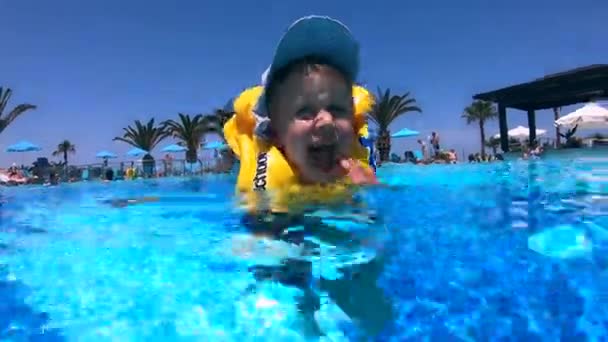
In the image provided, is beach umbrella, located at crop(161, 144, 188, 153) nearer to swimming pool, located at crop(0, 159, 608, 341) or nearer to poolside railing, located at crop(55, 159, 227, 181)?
poolside railing, located at crop(55, 159, 227, 181)

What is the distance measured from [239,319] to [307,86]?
2426 mm

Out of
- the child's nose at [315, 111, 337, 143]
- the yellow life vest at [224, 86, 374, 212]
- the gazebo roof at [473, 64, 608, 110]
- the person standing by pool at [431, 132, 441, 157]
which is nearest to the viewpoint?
the child's nose at [315, 111, 337, 143]

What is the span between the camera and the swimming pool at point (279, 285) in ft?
5.46

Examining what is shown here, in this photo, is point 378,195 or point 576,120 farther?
point 576,120

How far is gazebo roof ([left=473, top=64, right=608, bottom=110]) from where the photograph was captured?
1962 centimetres

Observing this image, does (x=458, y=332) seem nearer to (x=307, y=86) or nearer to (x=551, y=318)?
(x=551, y=318)

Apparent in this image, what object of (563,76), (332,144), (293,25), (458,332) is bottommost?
(458,332)

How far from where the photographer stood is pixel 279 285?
2.06 m

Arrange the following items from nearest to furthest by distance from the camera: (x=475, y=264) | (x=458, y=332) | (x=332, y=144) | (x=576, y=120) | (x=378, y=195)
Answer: (x=458, y=332) → (x=475, y=264) → (x=332, y=144) → (x=378, y=195) → (x=576, y=120)

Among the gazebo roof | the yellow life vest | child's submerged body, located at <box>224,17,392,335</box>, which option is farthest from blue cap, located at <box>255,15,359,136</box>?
the gazebo roof

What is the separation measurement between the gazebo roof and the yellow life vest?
17.3 meters

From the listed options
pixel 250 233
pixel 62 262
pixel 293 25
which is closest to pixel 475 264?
pixel 250 233

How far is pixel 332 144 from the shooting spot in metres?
3.78

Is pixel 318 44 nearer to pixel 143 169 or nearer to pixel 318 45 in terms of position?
pixel 318 45
